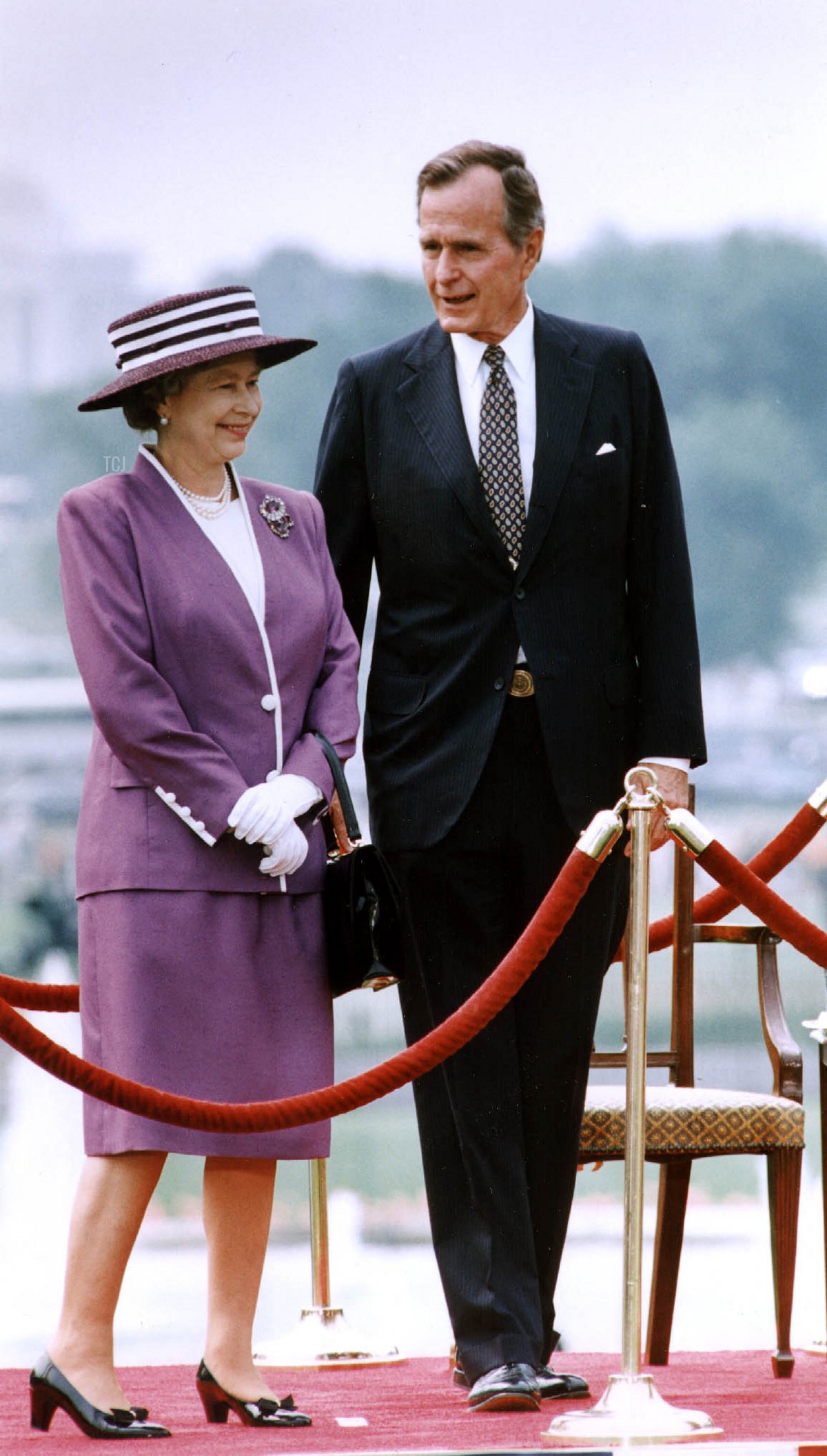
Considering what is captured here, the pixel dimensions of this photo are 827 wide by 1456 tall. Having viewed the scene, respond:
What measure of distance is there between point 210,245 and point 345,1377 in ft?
8.62

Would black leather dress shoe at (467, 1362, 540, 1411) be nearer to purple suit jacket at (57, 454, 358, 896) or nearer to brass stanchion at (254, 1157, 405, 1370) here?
purple suit jacket at (57, 454, 358, 896)

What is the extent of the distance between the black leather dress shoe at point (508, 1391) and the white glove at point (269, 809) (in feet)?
2.73

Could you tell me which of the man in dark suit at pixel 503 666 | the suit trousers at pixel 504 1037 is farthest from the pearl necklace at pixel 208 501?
the suit trousers at pixel 504 1037

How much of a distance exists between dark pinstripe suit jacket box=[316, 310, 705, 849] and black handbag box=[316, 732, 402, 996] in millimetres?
216

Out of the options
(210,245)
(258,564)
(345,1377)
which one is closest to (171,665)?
(258,564)

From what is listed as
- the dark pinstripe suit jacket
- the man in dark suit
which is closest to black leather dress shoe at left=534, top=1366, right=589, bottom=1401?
the man in dark suit

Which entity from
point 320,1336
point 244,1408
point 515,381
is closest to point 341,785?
point 515,381

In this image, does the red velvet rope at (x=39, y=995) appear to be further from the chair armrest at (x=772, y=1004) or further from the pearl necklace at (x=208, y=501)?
the chair armrest at (x=772, y=1004)

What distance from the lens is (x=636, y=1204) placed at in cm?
283

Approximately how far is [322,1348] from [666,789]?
1.39 meters

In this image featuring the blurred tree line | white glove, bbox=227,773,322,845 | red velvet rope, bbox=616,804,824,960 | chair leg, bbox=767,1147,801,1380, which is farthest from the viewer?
the blurred tree line

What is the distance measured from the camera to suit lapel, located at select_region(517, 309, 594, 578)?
323 cm

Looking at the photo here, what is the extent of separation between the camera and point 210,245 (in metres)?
5.13

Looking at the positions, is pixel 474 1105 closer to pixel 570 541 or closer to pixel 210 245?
pixel 570 541
